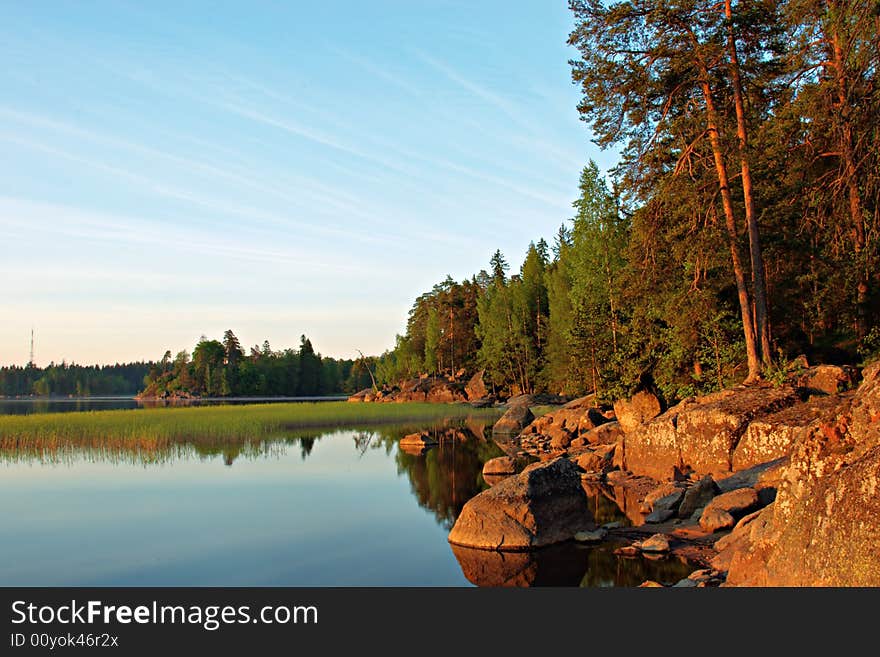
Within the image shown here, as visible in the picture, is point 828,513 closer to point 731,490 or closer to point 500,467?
point 731,490

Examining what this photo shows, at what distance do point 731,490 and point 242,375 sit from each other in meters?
129

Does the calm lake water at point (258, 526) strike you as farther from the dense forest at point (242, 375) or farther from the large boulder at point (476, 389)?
the dense forest at point (242, 375)

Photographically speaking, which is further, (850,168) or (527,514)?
(850,168)

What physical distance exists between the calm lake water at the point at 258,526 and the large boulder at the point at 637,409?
257 inches

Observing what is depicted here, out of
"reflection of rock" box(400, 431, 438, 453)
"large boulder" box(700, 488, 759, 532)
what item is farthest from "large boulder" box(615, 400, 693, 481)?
"reflection of rock" box(400, 431, 438, 453)

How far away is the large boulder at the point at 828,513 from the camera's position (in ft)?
20.1

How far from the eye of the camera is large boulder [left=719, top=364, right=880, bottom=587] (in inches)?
241

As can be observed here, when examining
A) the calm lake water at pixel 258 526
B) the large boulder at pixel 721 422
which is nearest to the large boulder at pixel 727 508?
the calm lake water at pixel 258 526

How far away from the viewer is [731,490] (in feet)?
46.5

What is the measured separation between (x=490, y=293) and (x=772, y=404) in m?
69.1

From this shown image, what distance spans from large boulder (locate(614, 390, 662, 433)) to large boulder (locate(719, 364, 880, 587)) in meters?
19.4

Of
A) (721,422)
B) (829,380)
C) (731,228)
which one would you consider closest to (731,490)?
(721,422)

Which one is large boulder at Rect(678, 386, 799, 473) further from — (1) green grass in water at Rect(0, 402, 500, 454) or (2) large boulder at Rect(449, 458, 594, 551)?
(1) green grass in water at Rect(0, 402, 500, 454)
